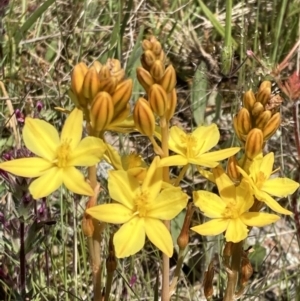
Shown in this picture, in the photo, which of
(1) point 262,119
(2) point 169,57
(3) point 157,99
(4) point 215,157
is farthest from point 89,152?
(2) point 169,57

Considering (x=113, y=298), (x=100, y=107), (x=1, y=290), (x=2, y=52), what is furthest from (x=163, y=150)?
(x=2, y=52)

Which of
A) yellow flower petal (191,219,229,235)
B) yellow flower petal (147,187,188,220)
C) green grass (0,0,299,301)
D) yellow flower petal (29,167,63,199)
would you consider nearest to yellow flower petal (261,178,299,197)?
yellow flower petal (191,219,229,235)

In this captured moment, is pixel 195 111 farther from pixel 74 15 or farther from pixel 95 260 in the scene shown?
pixel 95 260

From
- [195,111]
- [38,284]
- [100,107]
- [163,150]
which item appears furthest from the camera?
[195,111]

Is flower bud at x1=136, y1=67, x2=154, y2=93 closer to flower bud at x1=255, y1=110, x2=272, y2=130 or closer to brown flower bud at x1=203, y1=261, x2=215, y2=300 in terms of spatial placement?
flower bud at x1=255, y1=110, x2=272, y2=130

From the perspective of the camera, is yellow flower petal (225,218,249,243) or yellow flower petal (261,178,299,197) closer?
yellow flower petal (225,218,249,243)

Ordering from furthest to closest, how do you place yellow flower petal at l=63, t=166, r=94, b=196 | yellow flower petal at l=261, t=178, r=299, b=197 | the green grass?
the green grass, yellow flower petal at l=261, t=178, r=299, b=197, yellow flower petal at l=63, t=166, r=94, b=196

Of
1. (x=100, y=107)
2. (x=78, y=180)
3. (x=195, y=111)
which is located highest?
(x=100, y=107)
